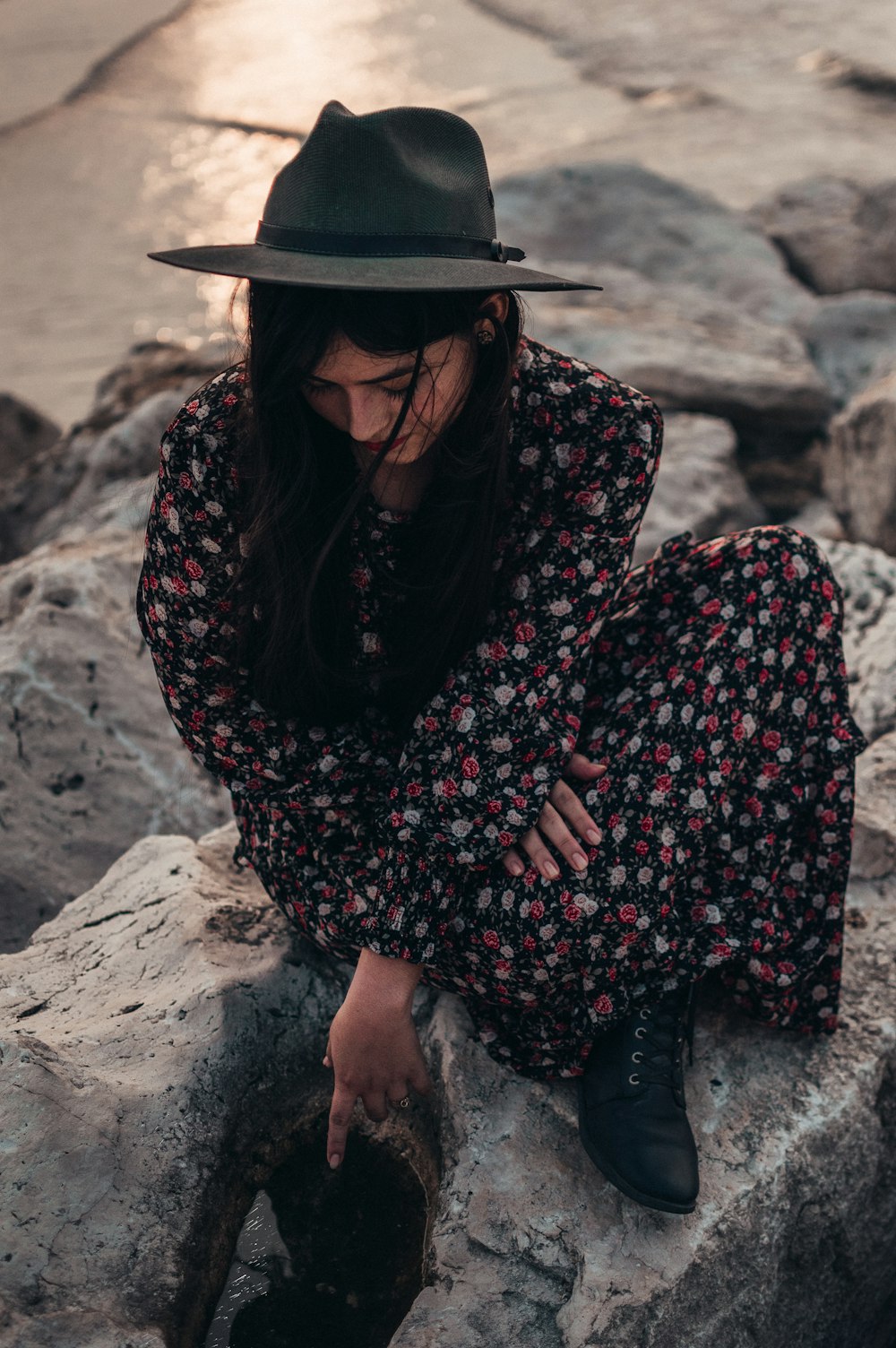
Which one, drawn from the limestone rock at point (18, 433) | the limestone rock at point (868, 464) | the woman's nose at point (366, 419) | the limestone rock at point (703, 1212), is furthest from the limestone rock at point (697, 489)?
the limestone rock at point (18, 433)

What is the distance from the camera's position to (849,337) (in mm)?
4375

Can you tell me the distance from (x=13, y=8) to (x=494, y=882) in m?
13.9

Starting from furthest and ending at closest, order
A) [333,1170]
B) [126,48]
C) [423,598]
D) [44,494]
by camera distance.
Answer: [126,48] → [44,494] → [333,1170] → [423,598]

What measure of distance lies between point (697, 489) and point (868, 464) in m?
0.48

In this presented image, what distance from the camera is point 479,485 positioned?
1559 mm

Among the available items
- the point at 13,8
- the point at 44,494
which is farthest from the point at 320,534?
the point at 13,8

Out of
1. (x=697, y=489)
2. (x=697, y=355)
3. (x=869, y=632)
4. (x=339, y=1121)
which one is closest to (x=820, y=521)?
(x=697, y=489)

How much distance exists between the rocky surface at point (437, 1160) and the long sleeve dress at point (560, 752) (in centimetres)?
11

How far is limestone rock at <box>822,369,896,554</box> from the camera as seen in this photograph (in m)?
3.18

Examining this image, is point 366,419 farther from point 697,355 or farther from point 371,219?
point 697,355

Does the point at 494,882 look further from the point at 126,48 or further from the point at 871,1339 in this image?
the point at 126,48

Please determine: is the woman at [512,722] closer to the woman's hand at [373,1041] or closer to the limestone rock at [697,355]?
the woman's hand at [373,1041]

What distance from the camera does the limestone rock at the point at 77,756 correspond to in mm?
2344

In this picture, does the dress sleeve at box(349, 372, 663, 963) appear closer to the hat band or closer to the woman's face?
the woman's face
